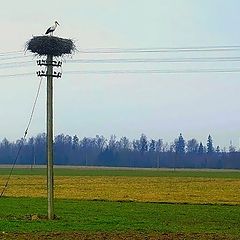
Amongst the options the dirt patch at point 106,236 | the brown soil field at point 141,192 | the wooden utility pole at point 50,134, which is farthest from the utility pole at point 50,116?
the brown soil field at point 141,192

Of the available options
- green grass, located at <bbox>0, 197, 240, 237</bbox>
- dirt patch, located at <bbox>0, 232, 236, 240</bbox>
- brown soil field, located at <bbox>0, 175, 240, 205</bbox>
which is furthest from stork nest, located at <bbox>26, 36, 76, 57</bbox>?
brown soil field, located at <bbox>0, 175, 240, 205</bbox>

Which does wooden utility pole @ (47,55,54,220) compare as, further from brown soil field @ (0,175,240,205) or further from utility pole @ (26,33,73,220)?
brown soil field @ (0,175,240,205)

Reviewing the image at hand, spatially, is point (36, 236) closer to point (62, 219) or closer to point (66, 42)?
point (62, 219)

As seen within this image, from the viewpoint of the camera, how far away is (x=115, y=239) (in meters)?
18.8

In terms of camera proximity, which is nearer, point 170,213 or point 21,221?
point 21,221

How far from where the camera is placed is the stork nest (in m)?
26.3

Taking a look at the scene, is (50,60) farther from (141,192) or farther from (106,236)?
(141,192)

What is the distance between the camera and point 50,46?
2633 cm

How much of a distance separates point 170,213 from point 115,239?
12184 mm

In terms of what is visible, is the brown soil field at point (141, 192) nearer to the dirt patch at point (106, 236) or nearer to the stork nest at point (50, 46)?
the stork nest at point (50, 46)

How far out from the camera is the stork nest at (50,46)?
86.3ft

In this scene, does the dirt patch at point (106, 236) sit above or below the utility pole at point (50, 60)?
below

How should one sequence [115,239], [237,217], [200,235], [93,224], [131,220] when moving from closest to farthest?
[115,239]
[200,235]
[93,224]
[131,220]
[237,217]

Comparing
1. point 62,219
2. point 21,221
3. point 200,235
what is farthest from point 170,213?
point 200,235
